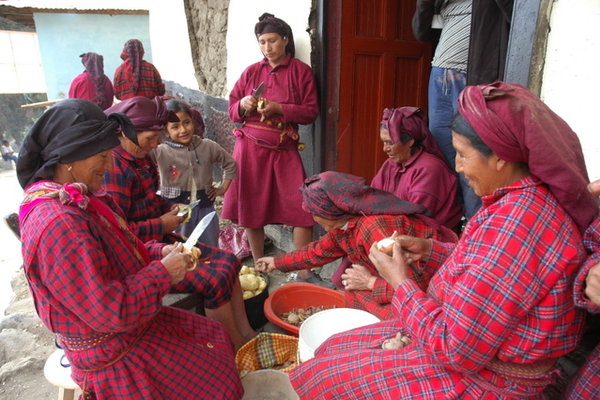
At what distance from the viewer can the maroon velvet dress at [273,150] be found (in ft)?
12.8

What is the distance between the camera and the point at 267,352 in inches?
105

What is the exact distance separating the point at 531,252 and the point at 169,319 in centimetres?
162

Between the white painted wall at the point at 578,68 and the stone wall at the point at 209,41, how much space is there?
453 cm

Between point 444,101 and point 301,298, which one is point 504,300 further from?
point 444,101

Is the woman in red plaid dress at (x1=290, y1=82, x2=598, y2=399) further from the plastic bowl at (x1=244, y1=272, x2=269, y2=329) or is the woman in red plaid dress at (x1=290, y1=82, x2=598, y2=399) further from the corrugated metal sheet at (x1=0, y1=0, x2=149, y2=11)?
the corrugated metal sheet at (x1=0, y1=0, x2=149, y2=11)

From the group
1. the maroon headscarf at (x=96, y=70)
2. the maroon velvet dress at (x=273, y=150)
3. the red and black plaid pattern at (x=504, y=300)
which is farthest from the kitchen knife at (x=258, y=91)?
the maroon headscarf at (x=96, y=70)

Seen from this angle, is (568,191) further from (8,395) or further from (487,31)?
(8,395)

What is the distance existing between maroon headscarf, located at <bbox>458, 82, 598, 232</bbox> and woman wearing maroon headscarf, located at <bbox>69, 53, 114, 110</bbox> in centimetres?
601

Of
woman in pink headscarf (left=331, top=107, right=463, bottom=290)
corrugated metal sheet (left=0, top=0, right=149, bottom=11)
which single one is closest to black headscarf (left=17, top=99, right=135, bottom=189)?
woman in pink headscarf (left=331, top=107, right=463, bottom=290)

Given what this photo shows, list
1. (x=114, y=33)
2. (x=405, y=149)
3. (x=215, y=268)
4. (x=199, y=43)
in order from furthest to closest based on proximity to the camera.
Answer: (x=114, y=33) → (x=199, y=43) → (x=405, y=149) → (x=215, y=268)

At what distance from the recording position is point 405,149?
3090mm

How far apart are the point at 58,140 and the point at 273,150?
239 cm

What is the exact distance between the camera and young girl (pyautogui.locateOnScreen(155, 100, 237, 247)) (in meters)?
3.51

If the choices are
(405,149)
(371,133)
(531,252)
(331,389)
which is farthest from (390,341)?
(371,133)
